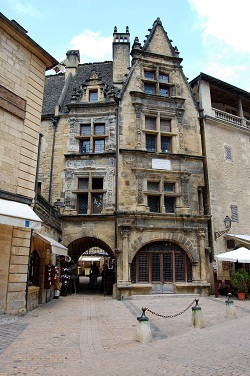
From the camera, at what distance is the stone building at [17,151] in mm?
7832

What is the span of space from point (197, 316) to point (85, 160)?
33.6ft

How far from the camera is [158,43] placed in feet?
58.0

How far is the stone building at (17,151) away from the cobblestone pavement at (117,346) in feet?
3.82

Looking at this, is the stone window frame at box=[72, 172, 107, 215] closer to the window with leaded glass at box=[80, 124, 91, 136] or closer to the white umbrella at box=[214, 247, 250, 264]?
the window with leaded glass at box=[80, 124, 91, 136]

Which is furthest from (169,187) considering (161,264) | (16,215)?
(16,215)

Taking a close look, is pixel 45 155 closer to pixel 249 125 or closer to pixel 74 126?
pixel 74 126

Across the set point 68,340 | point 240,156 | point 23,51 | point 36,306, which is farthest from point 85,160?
point 68,340

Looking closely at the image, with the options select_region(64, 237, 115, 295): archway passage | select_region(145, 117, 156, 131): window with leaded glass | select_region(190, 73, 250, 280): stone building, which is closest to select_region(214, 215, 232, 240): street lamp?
select_region(190, 73, 250, 280): stone building

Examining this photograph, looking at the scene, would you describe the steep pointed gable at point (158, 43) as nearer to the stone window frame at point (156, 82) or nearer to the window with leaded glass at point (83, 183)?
the stone window frame at point (156, 82)

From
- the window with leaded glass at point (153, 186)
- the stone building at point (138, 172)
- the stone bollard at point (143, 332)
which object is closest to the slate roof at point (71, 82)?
the stone building at point (138, 172)

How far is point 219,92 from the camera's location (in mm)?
18797

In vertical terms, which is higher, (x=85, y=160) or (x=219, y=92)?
(x=219, y=92)

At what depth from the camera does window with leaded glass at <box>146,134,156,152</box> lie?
627 inches

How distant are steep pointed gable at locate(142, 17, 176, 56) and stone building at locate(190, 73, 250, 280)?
8.39 ft
